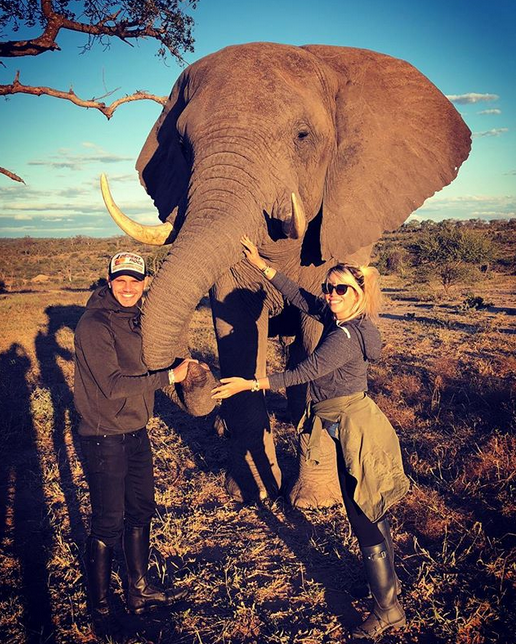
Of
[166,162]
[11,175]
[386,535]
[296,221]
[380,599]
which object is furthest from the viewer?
[11,175]

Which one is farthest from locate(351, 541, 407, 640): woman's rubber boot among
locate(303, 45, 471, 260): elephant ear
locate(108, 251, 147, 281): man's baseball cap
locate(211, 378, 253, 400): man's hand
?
locate(303, 45, 471, 260): elephant ear

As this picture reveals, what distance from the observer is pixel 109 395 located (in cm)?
309

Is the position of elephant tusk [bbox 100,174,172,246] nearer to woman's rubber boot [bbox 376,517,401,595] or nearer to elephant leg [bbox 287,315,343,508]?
elephant leg [bbox 287,315,343,508]

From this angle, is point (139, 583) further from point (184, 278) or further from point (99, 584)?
point (184, 278)

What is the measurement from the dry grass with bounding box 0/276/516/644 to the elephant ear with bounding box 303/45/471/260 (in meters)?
2.38

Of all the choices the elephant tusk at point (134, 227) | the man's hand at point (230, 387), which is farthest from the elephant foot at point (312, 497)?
the elephant tusk at point (134, 227)

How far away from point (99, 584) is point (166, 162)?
419 centimetres

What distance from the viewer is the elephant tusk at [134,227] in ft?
13.4

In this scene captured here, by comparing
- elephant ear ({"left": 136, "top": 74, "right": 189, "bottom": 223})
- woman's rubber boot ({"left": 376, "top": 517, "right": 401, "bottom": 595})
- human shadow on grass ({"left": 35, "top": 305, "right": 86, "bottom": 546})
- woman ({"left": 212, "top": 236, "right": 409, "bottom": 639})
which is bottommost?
human shadow on grass ({"left": 35, "top": 305, "right": 86, "bottom": 546})

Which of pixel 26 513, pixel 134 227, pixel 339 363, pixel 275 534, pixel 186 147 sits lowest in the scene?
pixel 26 513

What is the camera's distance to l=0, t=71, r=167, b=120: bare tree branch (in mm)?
10641

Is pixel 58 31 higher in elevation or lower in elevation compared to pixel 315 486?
higher

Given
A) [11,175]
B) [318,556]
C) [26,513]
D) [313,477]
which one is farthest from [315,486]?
[11,175]

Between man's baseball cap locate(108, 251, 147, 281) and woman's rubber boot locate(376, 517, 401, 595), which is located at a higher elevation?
man's baseball cap locate(108, 251, 147, 281)
